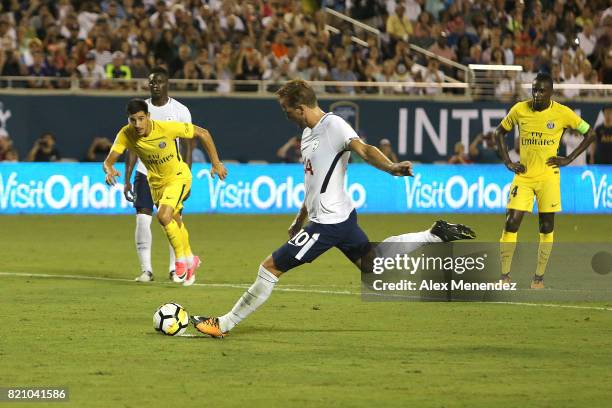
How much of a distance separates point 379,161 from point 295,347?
1.59m

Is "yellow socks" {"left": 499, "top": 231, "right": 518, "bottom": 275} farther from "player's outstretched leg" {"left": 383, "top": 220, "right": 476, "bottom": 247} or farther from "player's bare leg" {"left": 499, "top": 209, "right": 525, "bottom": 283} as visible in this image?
"player's outstretched leg" {"left": 383, "top": 220, "right": 476, "bottom": 247}

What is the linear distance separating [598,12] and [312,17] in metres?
7.64

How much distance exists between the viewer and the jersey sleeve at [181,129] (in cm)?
1403

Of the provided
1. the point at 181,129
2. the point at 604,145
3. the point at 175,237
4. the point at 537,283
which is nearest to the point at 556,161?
the point at 537,283

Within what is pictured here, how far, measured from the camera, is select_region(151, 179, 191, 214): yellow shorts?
14086 mm

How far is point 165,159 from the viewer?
14219 mm

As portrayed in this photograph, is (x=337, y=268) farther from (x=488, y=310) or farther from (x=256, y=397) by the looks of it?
(x=256, y=397)

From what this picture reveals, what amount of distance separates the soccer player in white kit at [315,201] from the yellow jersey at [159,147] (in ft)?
13.0

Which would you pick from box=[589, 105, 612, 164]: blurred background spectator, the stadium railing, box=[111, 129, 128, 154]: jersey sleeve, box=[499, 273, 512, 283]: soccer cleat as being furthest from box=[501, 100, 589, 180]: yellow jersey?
box=[589, 105, 612, 164]: blurred background spectator

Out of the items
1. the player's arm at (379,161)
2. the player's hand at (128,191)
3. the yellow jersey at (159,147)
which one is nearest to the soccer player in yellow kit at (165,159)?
the yellow jersey at (159,147)

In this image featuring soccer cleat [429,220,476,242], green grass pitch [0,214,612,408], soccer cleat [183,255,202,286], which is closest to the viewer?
green grass pitch [0,214,612,408]

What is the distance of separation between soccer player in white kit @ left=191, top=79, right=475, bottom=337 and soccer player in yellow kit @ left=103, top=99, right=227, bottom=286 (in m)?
3.61

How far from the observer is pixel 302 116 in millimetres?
10141

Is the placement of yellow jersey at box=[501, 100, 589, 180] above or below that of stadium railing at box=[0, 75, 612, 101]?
above
